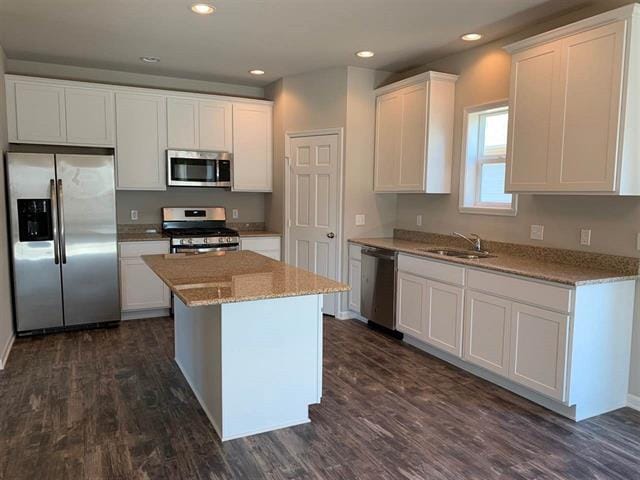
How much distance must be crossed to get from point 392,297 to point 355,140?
1.77 m

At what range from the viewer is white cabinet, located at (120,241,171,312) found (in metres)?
4.97

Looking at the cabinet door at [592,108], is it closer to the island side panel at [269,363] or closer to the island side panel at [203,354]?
the island side panel at [269,363]

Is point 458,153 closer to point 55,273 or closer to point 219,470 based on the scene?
point 219,470

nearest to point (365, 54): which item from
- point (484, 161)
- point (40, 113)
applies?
point (484, 161)

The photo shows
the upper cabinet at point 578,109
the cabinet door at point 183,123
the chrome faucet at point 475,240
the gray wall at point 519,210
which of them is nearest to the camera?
the upper cabinet at point 578,109

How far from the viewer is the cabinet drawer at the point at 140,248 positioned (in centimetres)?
495

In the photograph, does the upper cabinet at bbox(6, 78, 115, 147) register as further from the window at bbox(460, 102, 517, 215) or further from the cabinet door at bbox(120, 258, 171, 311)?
the window at bbox(460, 102, 517, 215)

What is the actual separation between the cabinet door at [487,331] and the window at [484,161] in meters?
0.99

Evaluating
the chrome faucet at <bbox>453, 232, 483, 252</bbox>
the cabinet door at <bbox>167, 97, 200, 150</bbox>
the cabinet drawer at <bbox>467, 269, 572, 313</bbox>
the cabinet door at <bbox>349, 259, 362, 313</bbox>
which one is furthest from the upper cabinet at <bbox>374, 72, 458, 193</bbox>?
the cabinet door at <bbox>167, 97, 200, 150</bbox>

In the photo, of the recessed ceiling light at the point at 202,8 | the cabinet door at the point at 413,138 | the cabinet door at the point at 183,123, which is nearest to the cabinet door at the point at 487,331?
the cabinet door at the point at 413,138

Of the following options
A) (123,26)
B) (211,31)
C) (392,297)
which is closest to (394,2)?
(211,31)

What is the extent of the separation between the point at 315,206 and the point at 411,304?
1.71 metres

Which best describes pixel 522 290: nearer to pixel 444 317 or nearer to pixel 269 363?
pixel 444 317

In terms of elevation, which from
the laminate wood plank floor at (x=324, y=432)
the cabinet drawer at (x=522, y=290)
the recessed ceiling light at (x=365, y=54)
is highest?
the recessed ceiling light at (x=365, y=54)
